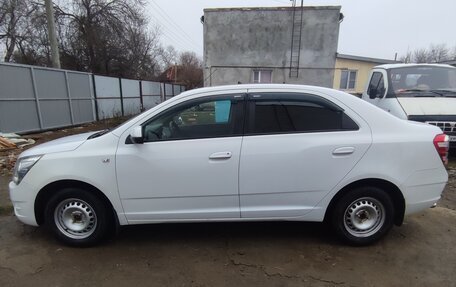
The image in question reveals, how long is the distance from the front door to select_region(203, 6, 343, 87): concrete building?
15575 mm

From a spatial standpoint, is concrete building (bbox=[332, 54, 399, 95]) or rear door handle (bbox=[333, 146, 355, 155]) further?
concrete building (bbox=[332, 54, 399, 95])

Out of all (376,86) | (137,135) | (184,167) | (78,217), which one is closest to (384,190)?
(184,167)

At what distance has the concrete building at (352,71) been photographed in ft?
60.0

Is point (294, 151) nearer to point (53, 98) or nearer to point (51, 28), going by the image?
point (53, 98)

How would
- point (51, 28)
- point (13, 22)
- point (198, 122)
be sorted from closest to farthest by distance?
point (198, 122)
point (51, 28)
point (13, 22)

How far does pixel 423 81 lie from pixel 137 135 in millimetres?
6976

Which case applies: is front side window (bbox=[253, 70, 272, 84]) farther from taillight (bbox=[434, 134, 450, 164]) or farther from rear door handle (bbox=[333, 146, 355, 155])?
rear door handle (bbox=[333, 146, 355, 155])

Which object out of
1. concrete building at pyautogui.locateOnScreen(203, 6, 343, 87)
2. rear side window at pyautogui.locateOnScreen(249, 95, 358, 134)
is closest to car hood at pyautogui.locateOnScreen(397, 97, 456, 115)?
rear side window at pyautogui.locateOnScreen(249, 95, 358, 134)

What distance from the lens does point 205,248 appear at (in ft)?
11.4

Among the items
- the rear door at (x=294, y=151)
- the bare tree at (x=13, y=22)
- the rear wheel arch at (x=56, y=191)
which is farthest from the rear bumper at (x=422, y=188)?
the bare tree at (x=13, y=22)

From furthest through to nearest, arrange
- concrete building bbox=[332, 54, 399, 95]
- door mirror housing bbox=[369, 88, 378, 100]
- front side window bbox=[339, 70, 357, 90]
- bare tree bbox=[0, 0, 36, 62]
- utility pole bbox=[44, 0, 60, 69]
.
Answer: bare tree bbox=[0, 0, 36, 62], front side window bbox=[339, 70, 357, 90], concrete building bbox=[332, 54, 399, 95], utility pole bbox=[44, 0, 60, 69], door mirror housing bbox=[369, 88, 378, 100]

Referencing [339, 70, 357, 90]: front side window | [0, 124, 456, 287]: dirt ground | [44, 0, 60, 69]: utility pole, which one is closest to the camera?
[0, 124, 456, 287]: dirt ground

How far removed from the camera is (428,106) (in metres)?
6.59

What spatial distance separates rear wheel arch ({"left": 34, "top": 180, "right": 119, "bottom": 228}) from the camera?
335cm
